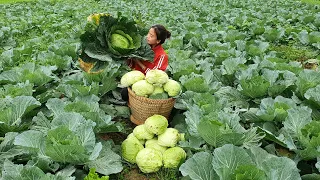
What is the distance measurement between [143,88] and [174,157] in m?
0.89

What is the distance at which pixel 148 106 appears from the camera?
3688 mm

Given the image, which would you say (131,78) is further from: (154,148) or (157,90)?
(154,148)

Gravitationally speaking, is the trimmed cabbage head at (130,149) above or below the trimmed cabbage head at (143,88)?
below

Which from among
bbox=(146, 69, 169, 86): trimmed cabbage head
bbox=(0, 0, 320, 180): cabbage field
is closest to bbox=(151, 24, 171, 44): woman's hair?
bbox=(0, 0, 320, 180): cabbage field

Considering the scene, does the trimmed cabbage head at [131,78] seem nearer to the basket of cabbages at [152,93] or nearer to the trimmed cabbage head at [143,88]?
the basket of cabbages at [152,93]

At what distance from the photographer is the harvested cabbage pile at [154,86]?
3.69 meters

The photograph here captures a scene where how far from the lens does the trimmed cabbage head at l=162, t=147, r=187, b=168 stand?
10.2 ft

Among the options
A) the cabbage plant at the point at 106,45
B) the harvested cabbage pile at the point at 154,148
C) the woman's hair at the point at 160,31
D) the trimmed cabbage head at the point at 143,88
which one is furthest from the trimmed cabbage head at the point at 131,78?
the woman's hair at the point at 160,31

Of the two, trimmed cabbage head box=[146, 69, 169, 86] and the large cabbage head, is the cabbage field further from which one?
trimmed cabbage head box=[146, 69, 169, 86]

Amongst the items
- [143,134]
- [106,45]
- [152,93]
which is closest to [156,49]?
[106,45]

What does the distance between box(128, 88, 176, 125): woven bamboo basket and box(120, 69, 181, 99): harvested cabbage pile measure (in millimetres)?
68

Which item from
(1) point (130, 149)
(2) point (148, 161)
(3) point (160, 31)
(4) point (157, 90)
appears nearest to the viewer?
(2) point (148, 161)

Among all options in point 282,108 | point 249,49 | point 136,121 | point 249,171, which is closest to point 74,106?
point 136,121

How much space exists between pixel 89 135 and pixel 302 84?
252 centimetres
